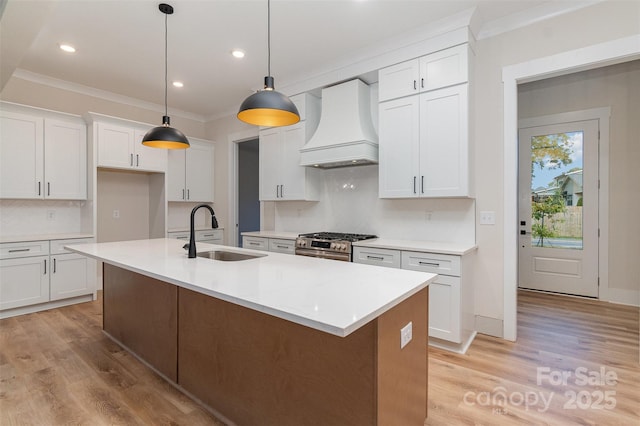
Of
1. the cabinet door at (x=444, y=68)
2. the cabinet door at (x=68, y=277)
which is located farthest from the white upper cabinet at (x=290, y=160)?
the cabinet door at (x=68, y=277)

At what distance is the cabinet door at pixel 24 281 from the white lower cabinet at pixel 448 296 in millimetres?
4054

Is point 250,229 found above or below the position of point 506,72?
below

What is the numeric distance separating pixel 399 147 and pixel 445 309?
161cm

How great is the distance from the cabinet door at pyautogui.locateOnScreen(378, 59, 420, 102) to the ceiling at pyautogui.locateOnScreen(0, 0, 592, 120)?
0.99 feet

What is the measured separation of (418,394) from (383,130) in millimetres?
2491

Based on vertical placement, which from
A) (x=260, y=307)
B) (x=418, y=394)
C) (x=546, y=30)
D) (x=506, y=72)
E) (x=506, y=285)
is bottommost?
(x=418, y=394)

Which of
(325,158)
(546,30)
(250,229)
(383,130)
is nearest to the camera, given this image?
(546,30)

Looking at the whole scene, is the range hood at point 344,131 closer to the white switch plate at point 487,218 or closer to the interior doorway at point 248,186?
the white switch plate at point 487,218

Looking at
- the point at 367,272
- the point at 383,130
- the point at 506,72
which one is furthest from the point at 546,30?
the point at 367,272

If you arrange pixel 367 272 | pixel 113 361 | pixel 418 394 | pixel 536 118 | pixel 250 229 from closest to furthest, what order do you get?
1. pixel 418 394
2. pixel 367 272
3. pixel 113 361
4. pixel 536 118
5. pixel 250 229

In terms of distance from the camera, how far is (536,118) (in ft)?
14.8

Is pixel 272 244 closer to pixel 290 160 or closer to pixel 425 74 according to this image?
pixel 290 160

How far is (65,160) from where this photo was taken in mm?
4086

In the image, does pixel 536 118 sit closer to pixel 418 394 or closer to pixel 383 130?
pixel 383 130
